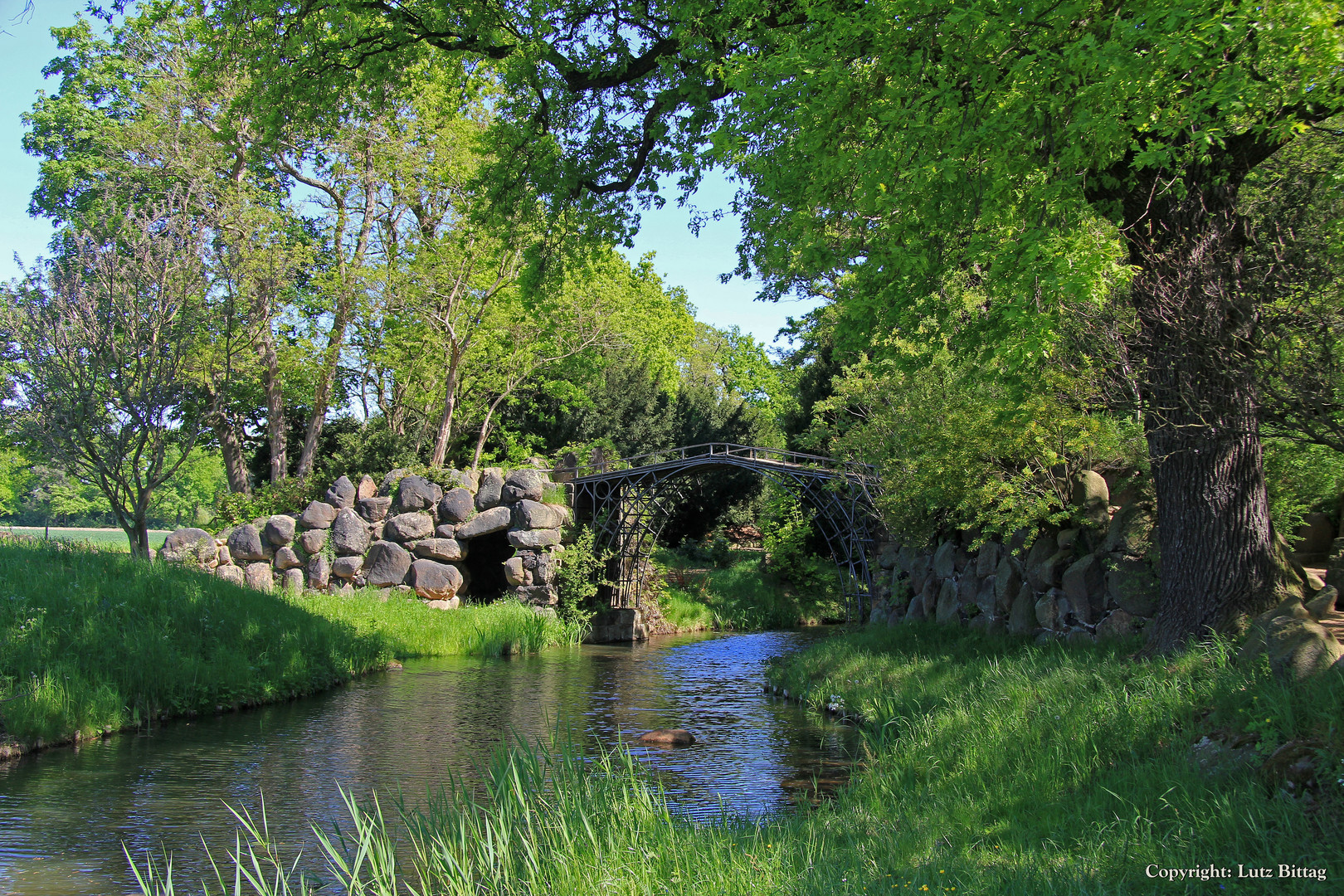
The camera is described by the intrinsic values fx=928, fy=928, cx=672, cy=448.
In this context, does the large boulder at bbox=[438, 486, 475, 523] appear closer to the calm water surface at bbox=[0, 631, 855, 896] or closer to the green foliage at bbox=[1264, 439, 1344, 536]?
the calm water surface at bbox=[0, 631, 855, 896]

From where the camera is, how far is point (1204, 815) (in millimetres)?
4734

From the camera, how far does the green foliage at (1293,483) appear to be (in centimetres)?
870

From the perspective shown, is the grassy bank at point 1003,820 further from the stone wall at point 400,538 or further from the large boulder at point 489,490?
the large boulder at point 489,490

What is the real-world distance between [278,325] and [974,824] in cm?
2671

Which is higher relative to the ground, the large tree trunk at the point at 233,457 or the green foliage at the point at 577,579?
the large tree trunk at the point at 233,457

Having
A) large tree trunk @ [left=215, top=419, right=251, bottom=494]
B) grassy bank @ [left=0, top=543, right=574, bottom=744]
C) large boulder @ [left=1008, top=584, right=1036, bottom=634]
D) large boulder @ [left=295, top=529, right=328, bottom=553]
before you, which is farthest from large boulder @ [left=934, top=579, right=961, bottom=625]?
large tree trunk @ [left=215, top=419, right=251, bottom=494]

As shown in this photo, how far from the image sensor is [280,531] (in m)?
24.5

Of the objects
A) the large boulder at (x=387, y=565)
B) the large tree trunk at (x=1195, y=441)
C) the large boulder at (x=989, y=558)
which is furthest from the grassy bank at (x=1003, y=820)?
the large boulder at (x=387, y=565)

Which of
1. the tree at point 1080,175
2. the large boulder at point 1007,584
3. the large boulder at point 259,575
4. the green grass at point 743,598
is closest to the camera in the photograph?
the tree at point 1080,175

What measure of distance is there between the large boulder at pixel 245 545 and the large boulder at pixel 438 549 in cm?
411

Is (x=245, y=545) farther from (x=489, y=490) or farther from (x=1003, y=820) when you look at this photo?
(x=1003, y=820)

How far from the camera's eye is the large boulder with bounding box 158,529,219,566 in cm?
2302

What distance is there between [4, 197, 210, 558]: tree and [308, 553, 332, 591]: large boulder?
940 cm

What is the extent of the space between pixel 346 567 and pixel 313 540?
3.99ft
